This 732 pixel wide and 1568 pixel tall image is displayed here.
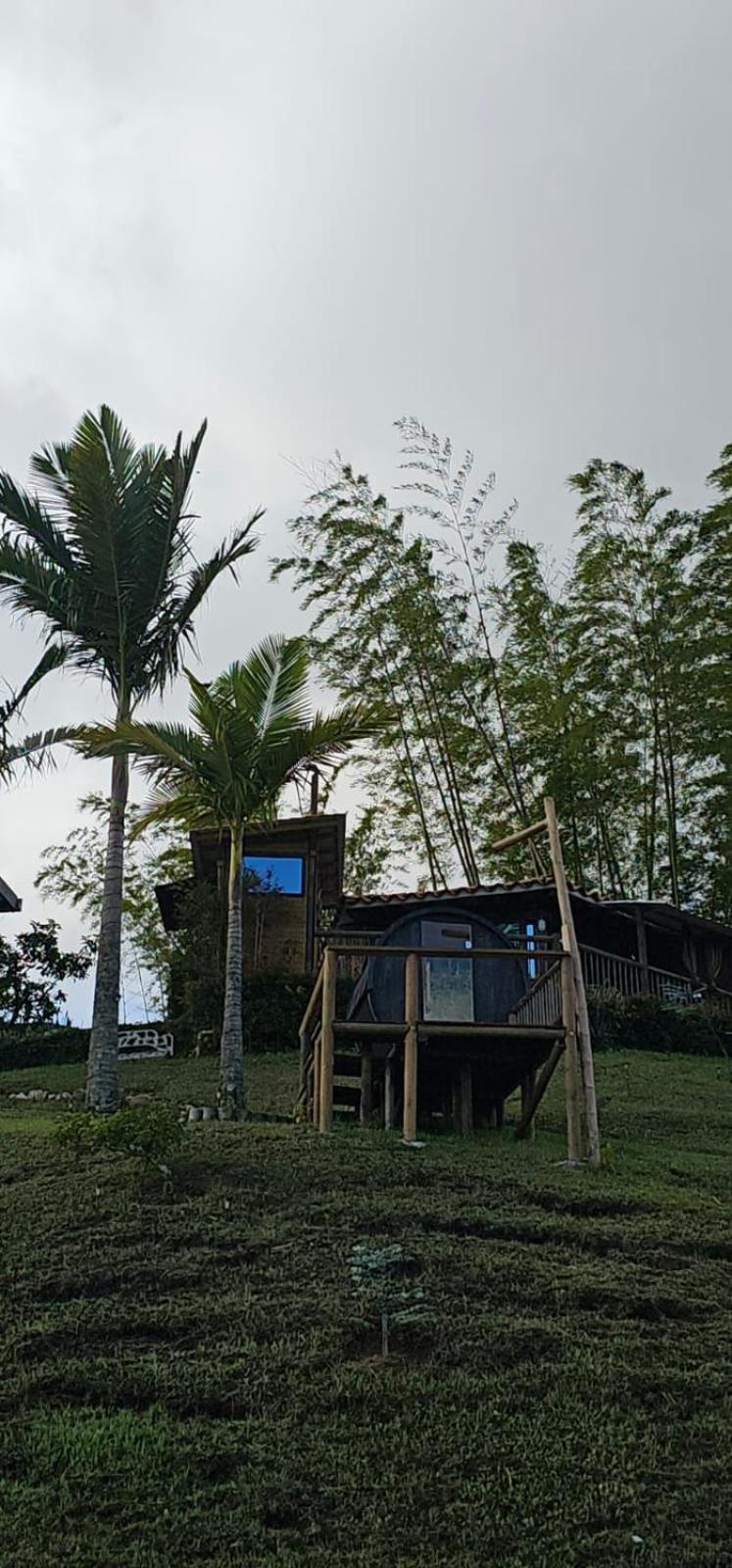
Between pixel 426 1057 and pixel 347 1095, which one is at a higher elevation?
pixel 426 1057

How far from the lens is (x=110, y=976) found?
1270cm

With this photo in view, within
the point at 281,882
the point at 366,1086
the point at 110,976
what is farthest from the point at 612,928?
the point at 366,1086

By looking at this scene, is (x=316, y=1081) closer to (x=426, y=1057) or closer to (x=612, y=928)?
(x=426, y=1057)

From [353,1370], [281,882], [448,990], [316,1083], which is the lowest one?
[353,1370]

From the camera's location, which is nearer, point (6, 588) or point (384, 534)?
point (6, 588)

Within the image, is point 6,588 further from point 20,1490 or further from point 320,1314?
point 20,1490

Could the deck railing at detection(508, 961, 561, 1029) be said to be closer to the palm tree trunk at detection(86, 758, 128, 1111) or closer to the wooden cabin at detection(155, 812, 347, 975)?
the palm tree trunk at detection(86, 758, 128, 1111)

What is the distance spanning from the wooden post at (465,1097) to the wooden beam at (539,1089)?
40cm

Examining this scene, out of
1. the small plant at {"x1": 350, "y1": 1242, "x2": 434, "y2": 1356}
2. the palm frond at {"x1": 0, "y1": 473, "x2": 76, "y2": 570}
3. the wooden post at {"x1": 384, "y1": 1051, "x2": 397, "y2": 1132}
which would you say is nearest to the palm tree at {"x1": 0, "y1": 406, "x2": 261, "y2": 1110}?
the palm frond at {"x1": 0, "y1": 473, "x2": 76, "y2": 570}

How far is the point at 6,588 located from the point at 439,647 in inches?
417

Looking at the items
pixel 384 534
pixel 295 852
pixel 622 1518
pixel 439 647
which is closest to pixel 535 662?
pixel 439 647

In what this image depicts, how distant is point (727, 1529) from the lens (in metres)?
4.54

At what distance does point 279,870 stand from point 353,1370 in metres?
15.6

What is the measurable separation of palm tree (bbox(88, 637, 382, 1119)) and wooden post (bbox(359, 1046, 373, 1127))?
1241 mm
